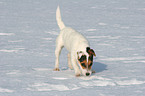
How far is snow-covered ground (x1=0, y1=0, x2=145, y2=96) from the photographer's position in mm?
5727

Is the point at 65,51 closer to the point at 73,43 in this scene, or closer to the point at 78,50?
the point at 73,43

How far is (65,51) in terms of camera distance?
1071cm

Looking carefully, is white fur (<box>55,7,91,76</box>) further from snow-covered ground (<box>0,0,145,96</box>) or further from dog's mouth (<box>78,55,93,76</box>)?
snow-covered ground (<box>0,0,145,96</box>)

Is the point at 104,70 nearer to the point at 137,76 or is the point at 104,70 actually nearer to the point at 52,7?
the point at 137,76

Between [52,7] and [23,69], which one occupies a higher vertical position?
[52,7]

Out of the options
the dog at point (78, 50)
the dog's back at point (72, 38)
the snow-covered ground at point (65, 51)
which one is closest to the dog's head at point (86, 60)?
the dog at point (78, 50)

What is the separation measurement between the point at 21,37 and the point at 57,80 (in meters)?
7.25

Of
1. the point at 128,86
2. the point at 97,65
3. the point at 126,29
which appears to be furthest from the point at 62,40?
the point at 126,29

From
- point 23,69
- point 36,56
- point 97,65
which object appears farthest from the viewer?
point 36,56

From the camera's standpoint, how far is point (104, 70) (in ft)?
24.6

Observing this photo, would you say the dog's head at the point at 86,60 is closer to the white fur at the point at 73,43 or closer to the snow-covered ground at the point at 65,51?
the white fur at the point at 73,43

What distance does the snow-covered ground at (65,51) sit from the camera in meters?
5.73

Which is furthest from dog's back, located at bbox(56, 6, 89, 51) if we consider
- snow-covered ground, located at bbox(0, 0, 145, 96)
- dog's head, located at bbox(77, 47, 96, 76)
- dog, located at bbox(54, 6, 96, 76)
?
snow-covered ground, located at bbox(0, 0, 145, 96)

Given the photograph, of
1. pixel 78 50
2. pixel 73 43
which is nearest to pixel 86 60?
pixel 78 50
